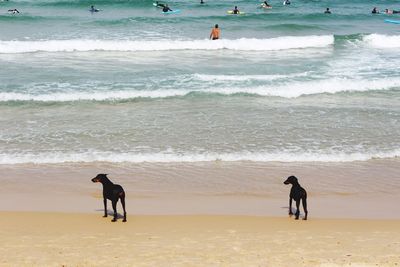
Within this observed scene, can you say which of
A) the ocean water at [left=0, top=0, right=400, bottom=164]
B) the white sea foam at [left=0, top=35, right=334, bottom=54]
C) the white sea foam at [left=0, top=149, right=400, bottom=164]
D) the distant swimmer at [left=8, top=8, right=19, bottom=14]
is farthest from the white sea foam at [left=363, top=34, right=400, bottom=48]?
the distant swimmer at [left=8, top=8, right=19, bottom=14]

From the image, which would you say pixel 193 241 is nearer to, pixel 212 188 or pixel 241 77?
pixel 212 188

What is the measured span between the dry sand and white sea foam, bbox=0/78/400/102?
325 inches

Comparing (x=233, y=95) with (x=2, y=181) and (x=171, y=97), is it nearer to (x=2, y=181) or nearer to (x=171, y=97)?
(x=171, y=97)

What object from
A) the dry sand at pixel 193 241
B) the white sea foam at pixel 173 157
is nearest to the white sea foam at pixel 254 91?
the white sea foam at pixel 173 157

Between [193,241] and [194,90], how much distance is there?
1022 centimetres

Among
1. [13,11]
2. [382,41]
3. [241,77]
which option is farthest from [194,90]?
[13,11]

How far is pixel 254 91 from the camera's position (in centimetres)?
1875

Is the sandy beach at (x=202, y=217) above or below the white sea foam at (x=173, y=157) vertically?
below

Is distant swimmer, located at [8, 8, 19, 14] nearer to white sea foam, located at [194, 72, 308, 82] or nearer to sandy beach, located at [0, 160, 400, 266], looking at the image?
white sea foam, located at [194, 72, 308, 82]

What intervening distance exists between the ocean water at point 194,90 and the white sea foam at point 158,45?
77 millimetres

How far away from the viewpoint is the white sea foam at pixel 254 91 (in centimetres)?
1772

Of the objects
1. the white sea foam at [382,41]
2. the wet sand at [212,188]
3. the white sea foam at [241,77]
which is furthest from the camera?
the white sea foam at [382,41]

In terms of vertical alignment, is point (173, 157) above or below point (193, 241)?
above

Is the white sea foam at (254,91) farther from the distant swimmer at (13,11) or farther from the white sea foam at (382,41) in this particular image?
the distant swimmer at (13,11)
